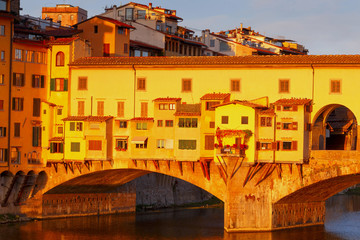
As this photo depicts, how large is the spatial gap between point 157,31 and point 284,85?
2762 cm

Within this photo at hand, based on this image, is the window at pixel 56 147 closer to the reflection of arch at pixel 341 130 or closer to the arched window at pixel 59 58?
the arched window at pixel 59 58

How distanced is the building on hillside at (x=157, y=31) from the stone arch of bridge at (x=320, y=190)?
23.4m

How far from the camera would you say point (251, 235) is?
57.0 m

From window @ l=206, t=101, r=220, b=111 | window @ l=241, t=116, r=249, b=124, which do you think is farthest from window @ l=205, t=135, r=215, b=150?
window @ l=241, t=116, r=249, b=124

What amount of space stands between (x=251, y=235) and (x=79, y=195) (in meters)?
15.7

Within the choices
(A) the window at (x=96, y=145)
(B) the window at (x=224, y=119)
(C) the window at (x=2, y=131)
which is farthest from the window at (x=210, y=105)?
(C) the window at (x=2, y=131)

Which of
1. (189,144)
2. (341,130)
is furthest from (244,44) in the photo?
(189,144)

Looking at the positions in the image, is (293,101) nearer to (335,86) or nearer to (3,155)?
(335,86)

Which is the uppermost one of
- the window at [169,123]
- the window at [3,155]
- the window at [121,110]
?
the window at [121,110]

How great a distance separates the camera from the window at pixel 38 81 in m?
62.8

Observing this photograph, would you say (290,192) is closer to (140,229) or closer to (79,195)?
(140,229)

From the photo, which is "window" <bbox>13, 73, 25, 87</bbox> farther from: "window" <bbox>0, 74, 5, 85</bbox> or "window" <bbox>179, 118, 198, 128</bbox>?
"window" <bbox>179, 118, 198, 128</bbox>

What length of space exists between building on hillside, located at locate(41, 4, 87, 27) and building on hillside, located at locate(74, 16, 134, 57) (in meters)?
24.5

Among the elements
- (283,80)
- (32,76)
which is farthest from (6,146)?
(283,80)
